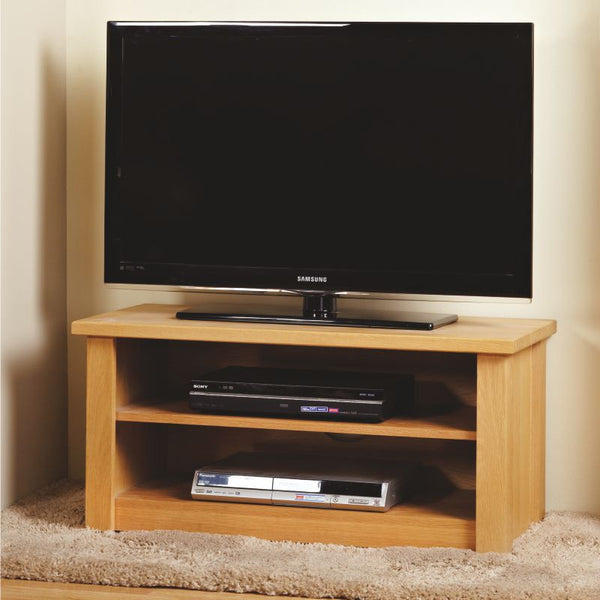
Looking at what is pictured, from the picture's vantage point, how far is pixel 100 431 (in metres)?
2.35

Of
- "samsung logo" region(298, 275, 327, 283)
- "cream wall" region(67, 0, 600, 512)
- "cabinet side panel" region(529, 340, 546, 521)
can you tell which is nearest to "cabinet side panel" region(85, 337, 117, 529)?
"samsung logo" region(298, 275, 327, 283)

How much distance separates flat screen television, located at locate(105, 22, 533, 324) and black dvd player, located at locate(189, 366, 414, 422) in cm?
21

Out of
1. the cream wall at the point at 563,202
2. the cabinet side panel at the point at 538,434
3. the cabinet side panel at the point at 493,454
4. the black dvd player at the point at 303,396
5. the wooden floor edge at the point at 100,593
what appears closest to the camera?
the wooden floor edge at the point at 100,593

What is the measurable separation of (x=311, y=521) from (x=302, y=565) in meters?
0.19

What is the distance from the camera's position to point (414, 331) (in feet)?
7.38

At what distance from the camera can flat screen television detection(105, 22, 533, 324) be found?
235 centimetres

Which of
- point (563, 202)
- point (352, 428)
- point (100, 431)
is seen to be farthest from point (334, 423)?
point (563, 202)

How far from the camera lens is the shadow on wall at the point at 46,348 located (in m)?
2.65

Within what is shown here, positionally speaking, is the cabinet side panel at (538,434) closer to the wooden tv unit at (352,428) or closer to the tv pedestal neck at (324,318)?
the wooden tv unit at (352,428)

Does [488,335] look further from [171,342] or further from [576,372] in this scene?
[171,342]

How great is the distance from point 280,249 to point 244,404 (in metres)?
0.38

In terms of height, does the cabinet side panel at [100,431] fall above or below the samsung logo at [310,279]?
below

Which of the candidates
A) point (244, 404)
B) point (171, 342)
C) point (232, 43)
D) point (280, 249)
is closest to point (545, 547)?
point (244, 404)

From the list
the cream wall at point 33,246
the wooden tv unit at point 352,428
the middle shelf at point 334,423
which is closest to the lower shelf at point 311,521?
the wooden tv unit at point 352,428
